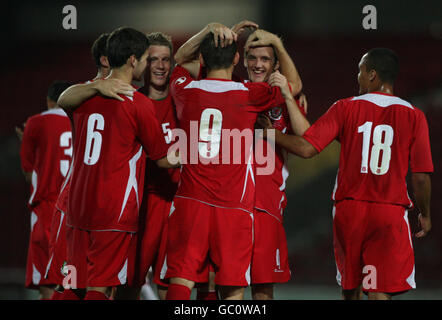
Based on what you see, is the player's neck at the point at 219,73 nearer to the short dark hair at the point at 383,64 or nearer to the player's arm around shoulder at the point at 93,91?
the player's arm around shoulder at the point at 93,91

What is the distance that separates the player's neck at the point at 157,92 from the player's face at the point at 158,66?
0.03 meters

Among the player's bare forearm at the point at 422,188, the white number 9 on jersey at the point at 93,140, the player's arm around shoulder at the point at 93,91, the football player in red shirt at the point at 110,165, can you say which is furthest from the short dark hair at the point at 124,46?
the player's bare forearm at the point at 422,188

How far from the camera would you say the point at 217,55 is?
3.88 meters

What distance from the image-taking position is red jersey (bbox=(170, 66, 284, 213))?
12.5 feet

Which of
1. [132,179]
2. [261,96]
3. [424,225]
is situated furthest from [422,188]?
[132,179]

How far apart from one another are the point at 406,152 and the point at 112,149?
1.98 meters

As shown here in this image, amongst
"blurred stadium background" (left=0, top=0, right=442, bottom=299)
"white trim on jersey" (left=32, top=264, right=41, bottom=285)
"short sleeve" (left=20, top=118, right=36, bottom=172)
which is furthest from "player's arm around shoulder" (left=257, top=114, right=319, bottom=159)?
"blurred stadium background" (left=0, top=0, right=442, bottom=299)

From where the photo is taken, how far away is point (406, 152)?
14.0ft

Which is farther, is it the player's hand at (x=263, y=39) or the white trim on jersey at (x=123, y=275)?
the player's hand at (x=263, y=39)

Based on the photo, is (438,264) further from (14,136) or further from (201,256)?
(14,136)

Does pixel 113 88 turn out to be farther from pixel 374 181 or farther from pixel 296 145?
pixel 374 181

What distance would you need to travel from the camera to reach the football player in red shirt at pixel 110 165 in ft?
12.7

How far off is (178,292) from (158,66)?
69.6 inches

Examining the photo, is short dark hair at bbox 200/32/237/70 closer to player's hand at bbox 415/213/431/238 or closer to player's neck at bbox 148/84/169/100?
player's neck at bbox 148/84/169/100
